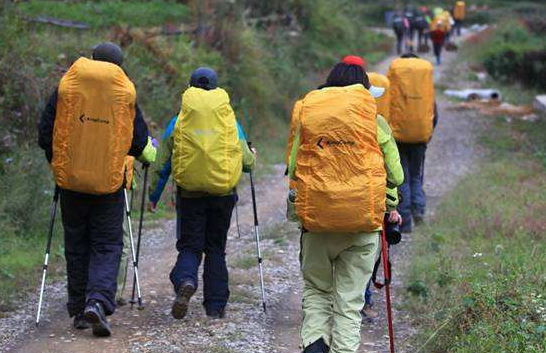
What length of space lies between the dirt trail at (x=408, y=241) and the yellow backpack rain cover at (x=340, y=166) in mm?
1739

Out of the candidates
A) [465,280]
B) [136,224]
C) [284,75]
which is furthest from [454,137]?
[465,280]

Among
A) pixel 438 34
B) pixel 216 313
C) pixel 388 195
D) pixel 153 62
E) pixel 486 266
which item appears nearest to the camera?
pixel 388 195

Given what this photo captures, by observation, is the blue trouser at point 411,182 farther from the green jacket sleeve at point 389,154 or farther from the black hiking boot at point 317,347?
the black hiking boot at point 317,347

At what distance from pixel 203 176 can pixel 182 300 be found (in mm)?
999

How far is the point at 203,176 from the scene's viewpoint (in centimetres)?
772

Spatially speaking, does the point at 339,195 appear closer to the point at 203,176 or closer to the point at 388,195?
the point at 388,195

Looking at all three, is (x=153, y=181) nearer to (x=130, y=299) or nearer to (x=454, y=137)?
(x=130, y=299)

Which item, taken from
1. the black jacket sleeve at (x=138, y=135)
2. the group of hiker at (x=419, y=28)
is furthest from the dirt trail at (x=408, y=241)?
the group of hiker at (x=419, y=28)

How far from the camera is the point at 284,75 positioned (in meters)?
22.7

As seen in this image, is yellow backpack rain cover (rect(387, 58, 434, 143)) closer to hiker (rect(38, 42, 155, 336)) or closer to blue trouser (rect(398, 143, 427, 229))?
blue trouser (rect(398, 143, 427, 229))

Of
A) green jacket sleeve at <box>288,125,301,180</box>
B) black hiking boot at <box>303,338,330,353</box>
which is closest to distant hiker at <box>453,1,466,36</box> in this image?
green jacket sleeve at <box>288,125,301,180</box>

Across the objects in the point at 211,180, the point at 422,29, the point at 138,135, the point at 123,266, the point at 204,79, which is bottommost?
the point at 422,29

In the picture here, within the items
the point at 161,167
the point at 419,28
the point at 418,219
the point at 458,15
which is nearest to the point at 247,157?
the point at 161,167

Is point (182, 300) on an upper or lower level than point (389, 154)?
lower
